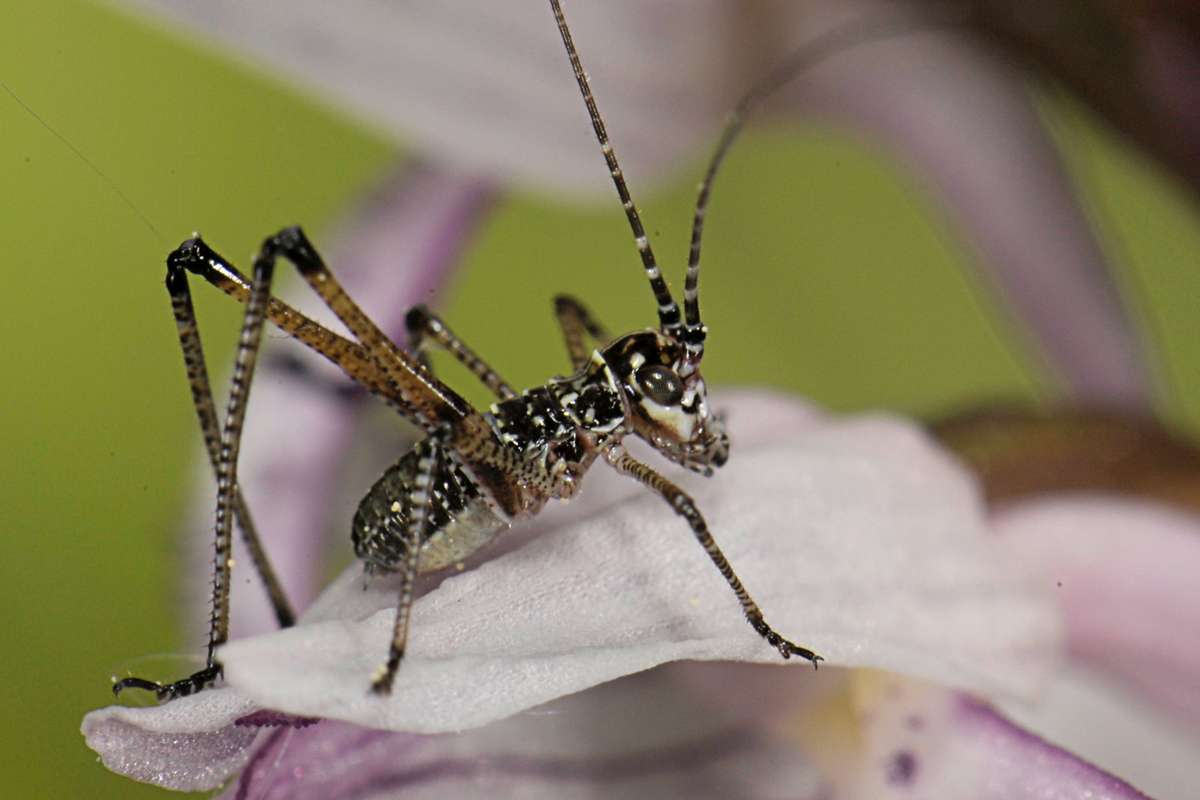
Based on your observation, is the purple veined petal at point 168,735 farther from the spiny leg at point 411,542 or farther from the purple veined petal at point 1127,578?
the purple veined petal at point 1127,578

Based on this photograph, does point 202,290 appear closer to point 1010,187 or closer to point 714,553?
point 714,553

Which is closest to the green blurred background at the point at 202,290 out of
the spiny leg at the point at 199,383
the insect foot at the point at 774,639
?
the spiny leg at the point at 199,383

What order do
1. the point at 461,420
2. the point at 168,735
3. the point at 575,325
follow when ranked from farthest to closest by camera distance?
the point at 575,325, the point at 461,420, the point at 168,735

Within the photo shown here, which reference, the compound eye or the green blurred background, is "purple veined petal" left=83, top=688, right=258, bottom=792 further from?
the compound eye

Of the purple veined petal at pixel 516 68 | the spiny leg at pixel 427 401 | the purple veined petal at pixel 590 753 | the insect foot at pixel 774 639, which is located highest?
the purple veined petal at pixel 516 68

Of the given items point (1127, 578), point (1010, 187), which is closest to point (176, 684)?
point (1127, 578)
